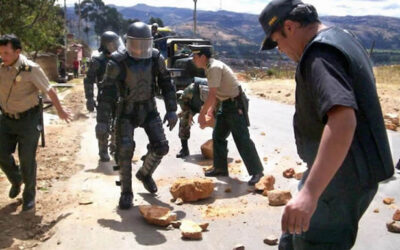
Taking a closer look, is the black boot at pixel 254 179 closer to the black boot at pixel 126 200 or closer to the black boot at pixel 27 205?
the black boot at pixel 126 200

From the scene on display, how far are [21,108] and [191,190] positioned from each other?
1970 millimetres

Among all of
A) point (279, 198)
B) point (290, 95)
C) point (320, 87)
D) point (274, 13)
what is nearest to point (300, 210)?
point (320, 87)

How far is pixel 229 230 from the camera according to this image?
4609 millimetres

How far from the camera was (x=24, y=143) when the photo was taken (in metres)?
5.05

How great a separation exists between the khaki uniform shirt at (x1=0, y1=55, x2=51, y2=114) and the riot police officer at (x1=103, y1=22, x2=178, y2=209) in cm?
68

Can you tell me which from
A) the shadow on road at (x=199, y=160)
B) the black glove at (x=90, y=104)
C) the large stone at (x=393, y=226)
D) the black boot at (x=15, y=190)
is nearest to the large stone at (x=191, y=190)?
the black boot at (x=15, y=190)

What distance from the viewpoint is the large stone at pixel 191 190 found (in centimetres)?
541

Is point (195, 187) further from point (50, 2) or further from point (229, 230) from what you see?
point (50, 2)

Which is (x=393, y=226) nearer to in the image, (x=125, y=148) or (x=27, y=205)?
(x=125, y=148)

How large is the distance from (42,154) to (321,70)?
6643mm

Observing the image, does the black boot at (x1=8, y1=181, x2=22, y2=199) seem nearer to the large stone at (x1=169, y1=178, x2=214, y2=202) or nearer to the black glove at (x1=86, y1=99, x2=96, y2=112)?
the large stone at (x1=169, y1=178, x2=214, y2=202)

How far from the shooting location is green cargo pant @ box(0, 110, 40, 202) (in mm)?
5027

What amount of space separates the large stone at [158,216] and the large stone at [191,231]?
19 centimetres

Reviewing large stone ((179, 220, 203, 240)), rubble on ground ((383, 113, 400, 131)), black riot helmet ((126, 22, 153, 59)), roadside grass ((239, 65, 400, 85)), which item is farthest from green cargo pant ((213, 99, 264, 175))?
roadside grass ((239, 65, 400, 85))
